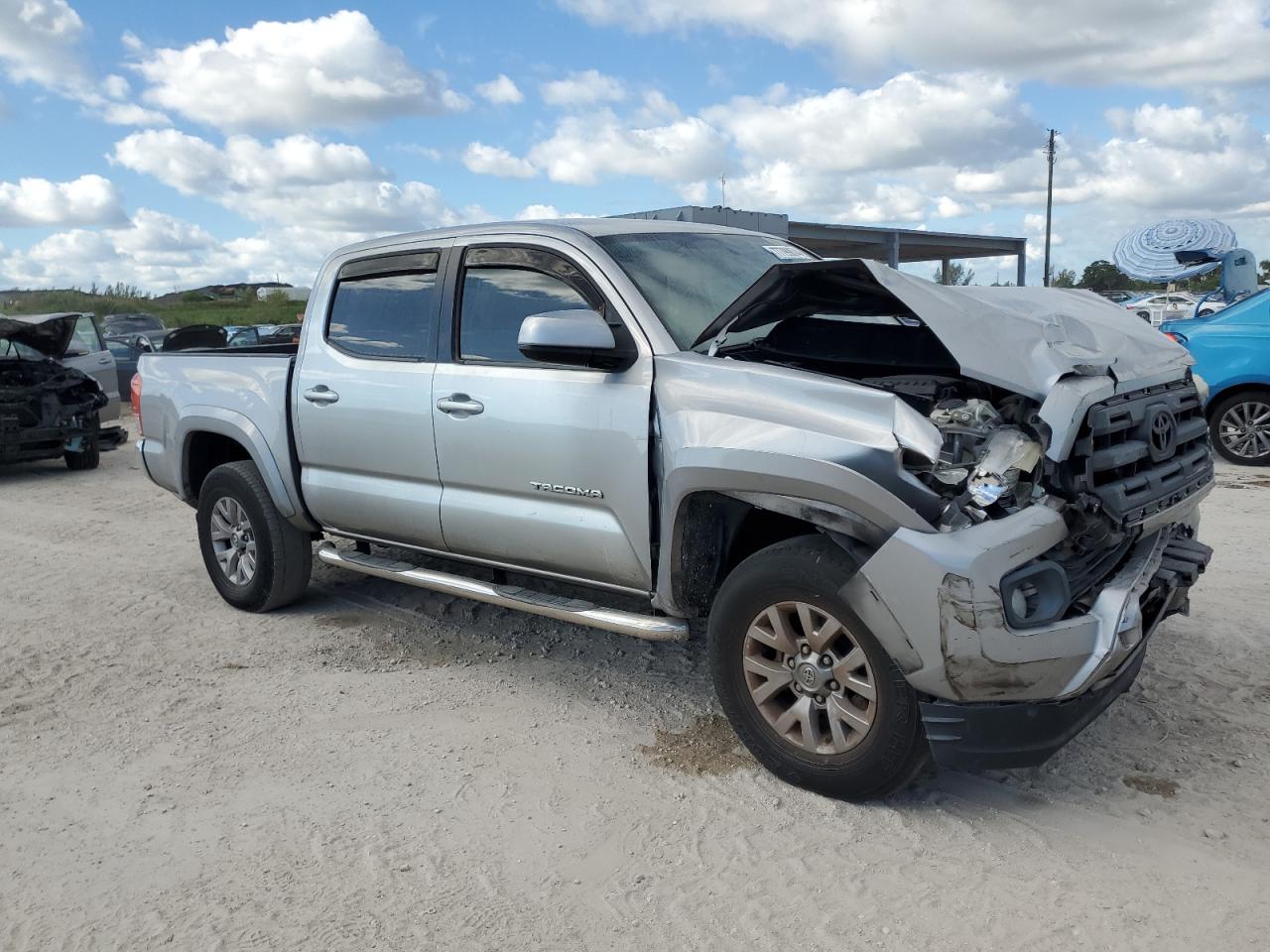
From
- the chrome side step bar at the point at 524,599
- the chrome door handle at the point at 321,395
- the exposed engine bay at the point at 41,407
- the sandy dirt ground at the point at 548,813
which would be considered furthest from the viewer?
the exposed engine bay at the point at 41,407

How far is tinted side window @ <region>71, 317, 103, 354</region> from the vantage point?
14159 mm

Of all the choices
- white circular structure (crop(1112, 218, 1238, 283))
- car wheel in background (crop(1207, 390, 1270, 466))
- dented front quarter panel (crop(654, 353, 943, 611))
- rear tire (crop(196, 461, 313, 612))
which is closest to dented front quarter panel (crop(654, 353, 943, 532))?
dented front quarter panel (crop(654, 353, 943, 611))

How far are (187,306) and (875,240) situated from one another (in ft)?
138

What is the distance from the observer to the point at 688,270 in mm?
4543

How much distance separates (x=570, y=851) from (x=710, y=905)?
533 mm

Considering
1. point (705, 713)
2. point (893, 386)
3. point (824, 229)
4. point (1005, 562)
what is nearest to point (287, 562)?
point (705, 713)

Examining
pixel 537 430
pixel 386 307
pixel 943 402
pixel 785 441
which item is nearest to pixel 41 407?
pixel 386 307

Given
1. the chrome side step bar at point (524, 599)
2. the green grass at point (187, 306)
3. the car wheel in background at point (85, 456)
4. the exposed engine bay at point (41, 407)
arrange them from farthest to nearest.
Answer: the green grass at point (187, 306) → the car wheel in background at point (85, 456) → the exposed engine bay at point (41, 407) → the chrome side step bar at point (524, 599)

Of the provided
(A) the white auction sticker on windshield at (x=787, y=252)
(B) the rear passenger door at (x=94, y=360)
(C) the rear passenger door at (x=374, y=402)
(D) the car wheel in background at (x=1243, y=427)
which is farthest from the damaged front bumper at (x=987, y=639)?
(B) the rear passenger door at (x=94, y=360)

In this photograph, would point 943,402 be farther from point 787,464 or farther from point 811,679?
point 811,679

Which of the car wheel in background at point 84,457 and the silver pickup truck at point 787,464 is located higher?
the silver pickup truck at point 787,464

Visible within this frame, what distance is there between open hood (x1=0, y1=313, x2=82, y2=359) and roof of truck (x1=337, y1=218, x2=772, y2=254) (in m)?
8.04

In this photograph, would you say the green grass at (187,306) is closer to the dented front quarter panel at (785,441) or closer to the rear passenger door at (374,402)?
the rear passenger door at (374,402)

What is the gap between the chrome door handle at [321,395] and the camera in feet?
17.3
